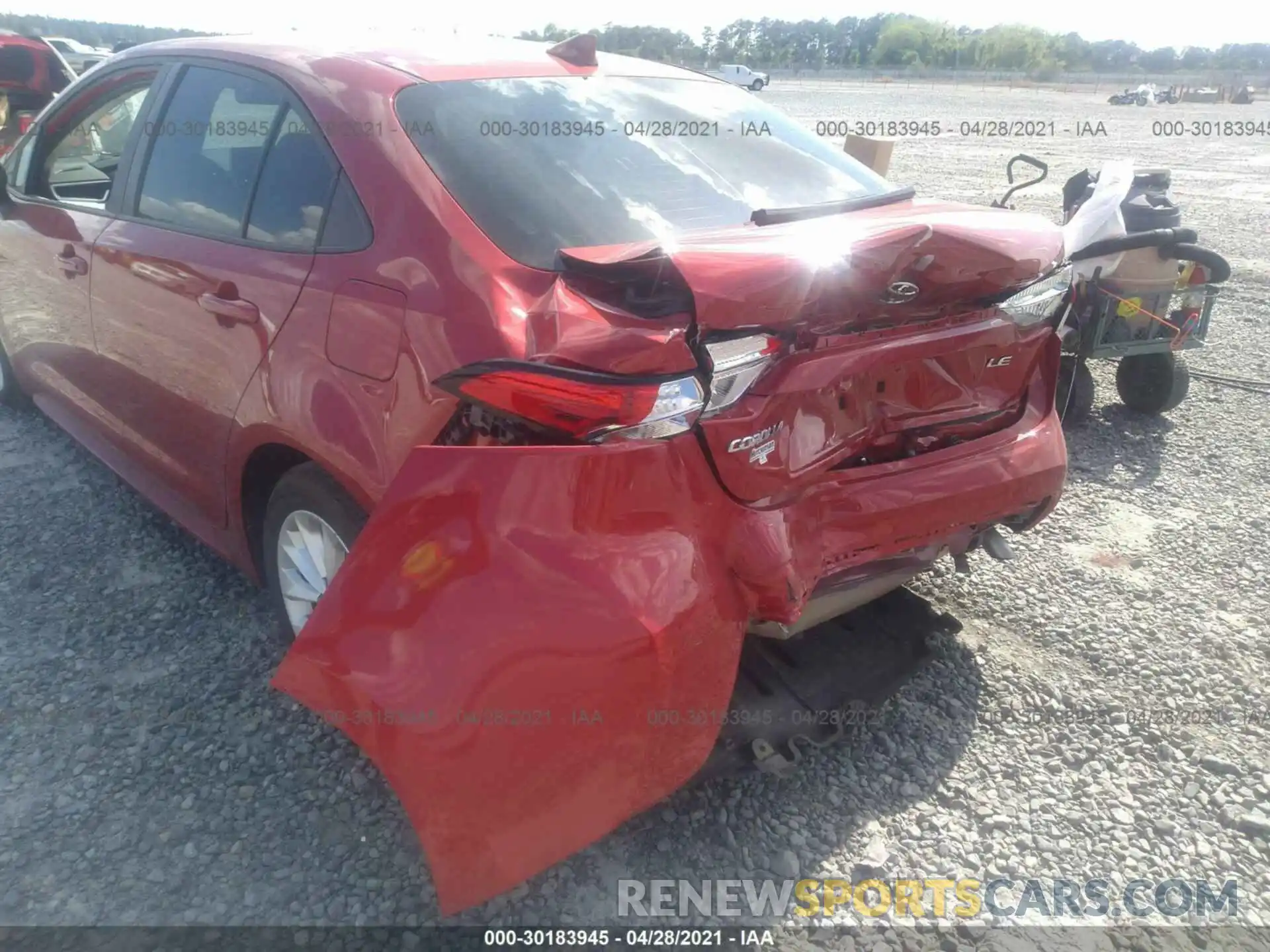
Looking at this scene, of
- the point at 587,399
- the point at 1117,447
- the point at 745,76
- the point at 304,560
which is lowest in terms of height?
the point at 745,76

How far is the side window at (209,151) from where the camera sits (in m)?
2.59

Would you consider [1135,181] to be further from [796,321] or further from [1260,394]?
[796,321]

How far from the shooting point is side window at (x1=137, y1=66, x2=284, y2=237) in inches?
102

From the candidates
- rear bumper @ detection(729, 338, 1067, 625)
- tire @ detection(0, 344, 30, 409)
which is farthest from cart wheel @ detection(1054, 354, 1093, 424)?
tire @ detection(0, 344, 30, 409)

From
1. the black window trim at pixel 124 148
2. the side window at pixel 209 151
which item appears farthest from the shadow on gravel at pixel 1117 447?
the black window trim at pixel 124 148

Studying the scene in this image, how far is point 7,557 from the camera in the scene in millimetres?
3377

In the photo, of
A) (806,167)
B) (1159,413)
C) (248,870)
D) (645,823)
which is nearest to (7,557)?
(248,870)

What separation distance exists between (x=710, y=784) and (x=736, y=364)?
46.2 inches

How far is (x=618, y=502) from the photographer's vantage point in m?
1.70

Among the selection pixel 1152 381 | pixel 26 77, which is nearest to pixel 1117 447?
pixel 1152 381

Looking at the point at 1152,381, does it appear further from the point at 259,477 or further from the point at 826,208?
the point at 259,477

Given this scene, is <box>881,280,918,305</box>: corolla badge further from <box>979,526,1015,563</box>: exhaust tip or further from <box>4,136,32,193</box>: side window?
<box>4,136,32,193</box>: side window

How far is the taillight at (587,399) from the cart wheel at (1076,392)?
3.52 meters

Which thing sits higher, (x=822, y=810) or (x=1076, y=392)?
(x=1076, y=392)
